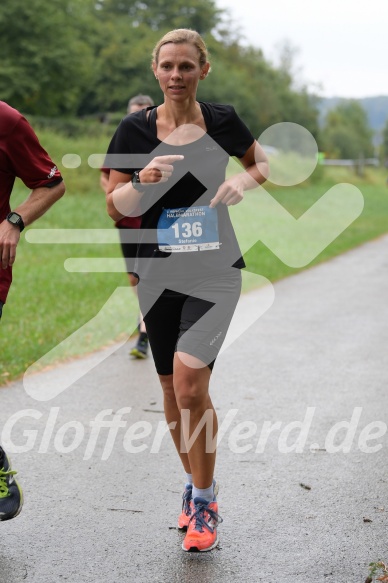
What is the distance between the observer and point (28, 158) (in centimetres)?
395

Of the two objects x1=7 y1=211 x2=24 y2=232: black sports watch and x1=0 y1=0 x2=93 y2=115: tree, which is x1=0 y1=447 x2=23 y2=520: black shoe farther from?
x1=0 y1=0 x2=93 y2=115: tree

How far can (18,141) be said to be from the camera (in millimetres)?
3910

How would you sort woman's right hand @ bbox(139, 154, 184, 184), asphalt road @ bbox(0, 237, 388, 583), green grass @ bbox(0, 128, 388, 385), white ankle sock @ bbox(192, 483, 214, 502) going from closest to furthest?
woman's right hand @ bbox(139, 154, 184, 184) < asphalt road @ bbox(0, 237, 388, 583) < white ankle sock @ bbox(192, 483, 214, 502) < green grass @ bbox(0, 128, 388, 385)

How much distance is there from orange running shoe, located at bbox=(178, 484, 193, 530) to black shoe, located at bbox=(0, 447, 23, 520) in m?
0.72

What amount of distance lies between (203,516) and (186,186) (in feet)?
4.72

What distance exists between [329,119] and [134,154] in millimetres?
135828

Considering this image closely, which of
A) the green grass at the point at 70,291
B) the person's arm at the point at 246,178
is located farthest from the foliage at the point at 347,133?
the person's arm at the point at 246,178

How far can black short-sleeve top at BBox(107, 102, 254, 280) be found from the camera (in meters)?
3.96

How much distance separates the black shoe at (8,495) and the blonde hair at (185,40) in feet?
6.27

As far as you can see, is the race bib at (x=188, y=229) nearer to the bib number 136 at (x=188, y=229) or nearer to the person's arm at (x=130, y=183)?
the bib number 136 at (x=188, y=229)

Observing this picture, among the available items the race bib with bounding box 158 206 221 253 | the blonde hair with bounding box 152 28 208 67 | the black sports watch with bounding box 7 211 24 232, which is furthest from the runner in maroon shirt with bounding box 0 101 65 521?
the blonde hair with bounding box 152 28 208 67

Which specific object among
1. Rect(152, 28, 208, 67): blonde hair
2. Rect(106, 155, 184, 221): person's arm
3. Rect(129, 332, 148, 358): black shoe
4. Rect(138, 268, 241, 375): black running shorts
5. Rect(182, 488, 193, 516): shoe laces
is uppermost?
Rect(152, 28, 208, 67): blonde hair

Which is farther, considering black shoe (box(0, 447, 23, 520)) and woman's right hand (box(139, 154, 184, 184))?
black shoe (box(0, 447, 23, 520))

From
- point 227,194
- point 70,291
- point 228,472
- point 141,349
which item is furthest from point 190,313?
point 70,291
